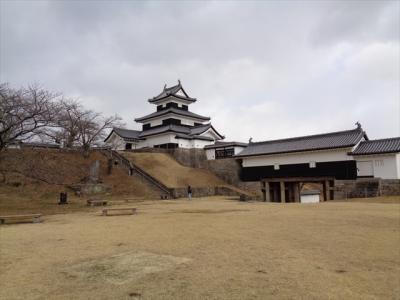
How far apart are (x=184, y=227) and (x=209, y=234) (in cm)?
160

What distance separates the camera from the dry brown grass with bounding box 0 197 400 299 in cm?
462

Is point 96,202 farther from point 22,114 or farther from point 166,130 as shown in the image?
point 166,130

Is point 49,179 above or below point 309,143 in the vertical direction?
below

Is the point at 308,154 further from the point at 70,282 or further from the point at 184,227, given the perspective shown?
the point at 70,282

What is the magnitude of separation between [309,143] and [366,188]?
6.35 meters

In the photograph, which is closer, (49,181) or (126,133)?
(49,181)

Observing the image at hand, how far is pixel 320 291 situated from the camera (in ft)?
14.8

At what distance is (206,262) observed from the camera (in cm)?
602

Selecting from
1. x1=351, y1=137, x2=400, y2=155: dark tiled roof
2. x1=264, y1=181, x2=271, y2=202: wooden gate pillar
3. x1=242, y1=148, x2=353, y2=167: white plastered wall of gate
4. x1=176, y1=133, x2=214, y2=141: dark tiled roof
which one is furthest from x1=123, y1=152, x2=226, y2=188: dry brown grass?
x1=351, y1=137, x2=400, y2=155: dark tiled roof

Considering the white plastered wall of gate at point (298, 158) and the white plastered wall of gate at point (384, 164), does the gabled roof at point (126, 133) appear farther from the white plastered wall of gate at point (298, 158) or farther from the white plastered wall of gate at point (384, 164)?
the white plastered wall of gate at point (384, 164)

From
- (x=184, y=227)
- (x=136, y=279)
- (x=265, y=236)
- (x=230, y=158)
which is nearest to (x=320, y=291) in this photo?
(x=136, y=279)

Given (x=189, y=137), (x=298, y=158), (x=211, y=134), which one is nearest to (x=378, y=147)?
(x=298, y=158)

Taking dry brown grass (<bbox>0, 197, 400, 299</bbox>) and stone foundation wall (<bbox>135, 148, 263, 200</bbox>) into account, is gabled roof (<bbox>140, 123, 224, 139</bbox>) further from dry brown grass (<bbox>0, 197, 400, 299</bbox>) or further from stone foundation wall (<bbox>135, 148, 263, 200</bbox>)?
dry brown grass (<bbox>0, 197, 400, 299</bbox>)

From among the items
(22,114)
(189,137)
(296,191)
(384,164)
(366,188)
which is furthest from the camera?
(189,137)
